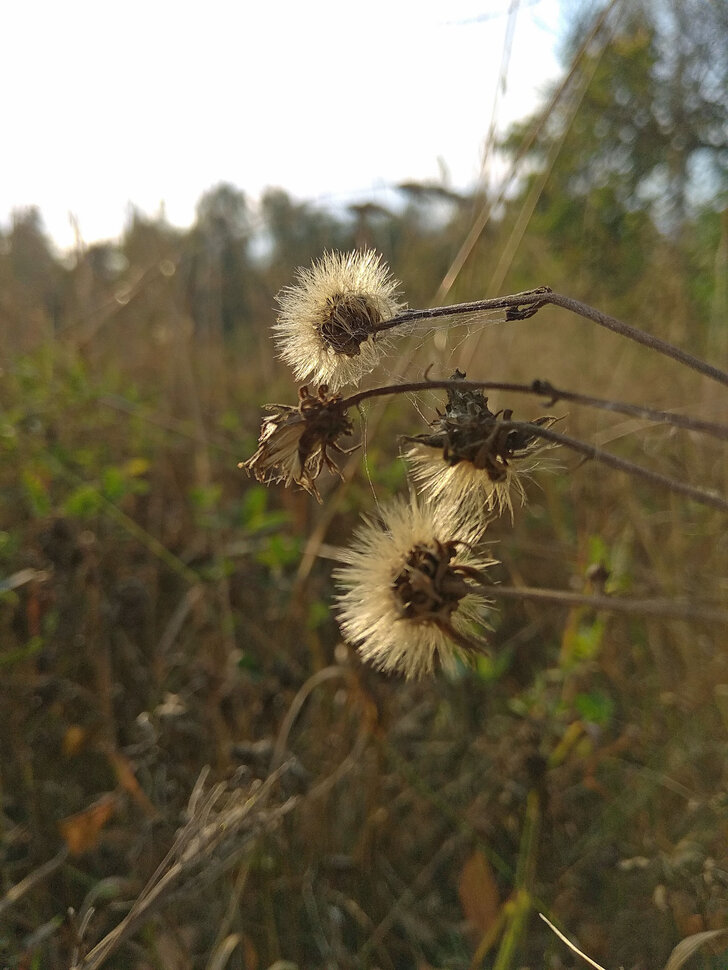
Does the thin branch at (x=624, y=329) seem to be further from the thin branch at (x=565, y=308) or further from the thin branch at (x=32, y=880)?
the thin branch at (x=32, y=880)

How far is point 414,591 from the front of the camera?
2.70 ft

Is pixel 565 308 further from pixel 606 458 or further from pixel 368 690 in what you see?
pixel 368 690

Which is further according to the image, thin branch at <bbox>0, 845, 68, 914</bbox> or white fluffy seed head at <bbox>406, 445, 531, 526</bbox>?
thin branch at <bbox>0, 845, 68, 914</bbox>

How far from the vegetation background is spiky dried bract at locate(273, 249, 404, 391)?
3.8 inches

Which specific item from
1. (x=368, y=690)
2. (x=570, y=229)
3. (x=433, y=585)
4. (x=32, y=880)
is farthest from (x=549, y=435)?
(x=570, y=229)

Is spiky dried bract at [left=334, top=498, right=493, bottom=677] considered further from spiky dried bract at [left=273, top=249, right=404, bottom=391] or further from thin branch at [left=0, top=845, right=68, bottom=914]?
thin branch at [left=0, top=845, right=68, bottom=914]

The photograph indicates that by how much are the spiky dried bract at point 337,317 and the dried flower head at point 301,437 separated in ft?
0.09

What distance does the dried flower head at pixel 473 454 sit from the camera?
0.75 metres

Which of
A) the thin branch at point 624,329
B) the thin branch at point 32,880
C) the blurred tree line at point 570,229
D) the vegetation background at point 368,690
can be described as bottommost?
the thin branch at point 32,880

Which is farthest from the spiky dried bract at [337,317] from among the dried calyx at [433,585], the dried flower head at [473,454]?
the dried calyx at [433,585]

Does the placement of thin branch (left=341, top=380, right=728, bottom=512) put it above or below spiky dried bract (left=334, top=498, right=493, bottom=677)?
above

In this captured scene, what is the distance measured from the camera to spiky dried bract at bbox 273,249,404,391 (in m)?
0.78

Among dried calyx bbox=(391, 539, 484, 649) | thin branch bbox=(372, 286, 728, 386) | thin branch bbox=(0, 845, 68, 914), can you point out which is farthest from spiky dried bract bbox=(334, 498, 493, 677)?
thin branch bbox=(0, 845, 68, 914)

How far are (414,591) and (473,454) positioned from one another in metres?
0.17
